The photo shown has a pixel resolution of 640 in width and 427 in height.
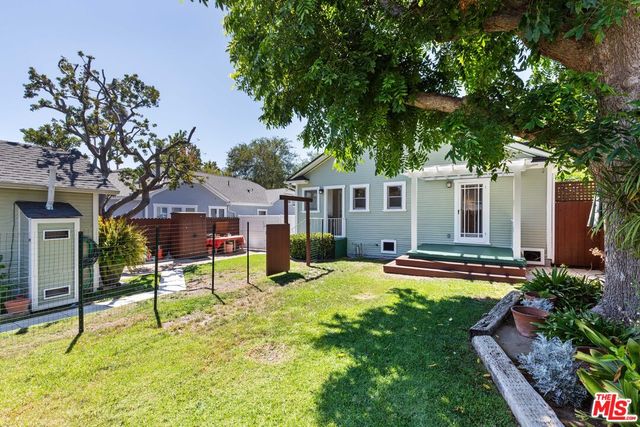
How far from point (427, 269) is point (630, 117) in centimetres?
598

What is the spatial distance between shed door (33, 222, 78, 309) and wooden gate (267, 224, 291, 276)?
445 centimetres

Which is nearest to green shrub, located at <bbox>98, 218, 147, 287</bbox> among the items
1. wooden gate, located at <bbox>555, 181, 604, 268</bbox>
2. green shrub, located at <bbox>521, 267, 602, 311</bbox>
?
green shrub, located at <bbox>521, 267, 602, 311</bbox>

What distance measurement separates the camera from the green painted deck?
7.79 m

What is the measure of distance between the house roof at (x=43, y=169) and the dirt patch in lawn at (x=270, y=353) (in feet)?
20.2

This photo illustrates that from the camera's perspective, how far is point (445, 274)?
7.96 meters

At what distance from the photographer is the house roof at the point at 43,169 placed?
6184mm

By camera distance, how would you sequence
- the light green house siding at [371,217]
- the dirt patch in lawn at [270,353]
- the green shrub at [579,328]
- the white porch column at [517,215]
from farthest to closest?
the light green house siding at [371,217] < the white porch column at [517,215] < the dirt patch in lawn at [270,353] < the green shrub at [579,328]

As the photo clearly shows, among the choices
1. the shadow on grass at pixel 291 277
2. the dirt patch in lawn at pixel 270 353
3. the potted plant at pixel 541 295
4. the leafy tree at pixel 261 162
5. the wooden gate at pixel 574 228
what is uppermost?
the leafy tree at pixel 261 162

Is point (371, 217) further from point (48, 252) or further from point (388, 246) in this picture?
point (48, 252)

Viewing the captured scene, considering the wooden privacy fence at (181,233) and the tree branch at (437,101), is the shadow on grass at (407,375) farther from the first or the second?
the wooden privacy fence at (181,233)

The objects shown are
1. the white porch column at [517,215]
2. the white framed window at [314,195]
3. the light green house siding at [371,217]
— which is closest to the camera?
the white porch column at [517,215]

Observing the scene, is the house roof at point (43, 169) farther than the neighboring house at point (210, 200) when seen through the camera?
No

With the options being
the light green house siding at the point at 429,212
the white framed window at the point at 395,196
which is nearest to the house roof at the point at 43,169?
the light green house siding at the point at 429,212

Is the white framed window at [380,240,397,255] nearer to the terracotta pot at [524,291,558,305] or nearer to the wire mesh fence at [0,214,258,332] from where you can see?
the wire mesh fence at [0,214,258,332]
